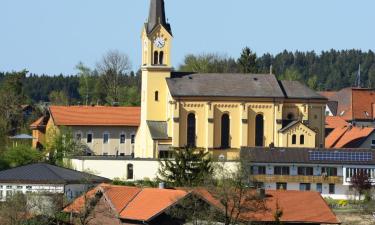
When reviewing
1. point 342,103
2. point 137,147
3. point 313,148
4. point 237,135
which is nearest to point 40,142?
point 137,147

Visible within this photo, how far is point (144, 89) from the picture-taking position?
4222 inches

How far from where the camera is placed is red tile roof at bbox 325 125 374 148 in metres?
108

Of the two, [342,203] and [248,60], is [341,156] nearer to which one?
[342,203]

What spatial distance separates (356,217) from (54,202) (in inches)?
743

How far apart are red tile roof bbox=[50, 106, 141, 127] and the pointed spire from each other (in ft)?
31.5

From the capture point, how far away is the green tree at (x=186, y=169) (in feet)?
282

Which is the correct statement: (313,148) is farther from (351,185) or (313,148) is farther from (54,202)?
(54,202)

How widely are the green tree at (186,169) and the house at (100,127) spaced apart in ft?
66.7

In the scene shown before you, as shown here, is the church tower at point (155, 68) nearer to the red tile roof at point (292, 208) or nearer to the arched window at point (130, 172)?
the arched window at point (130, 172)

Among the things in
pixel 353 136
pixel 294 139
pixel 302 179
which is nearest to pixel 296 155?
pixel 302 179

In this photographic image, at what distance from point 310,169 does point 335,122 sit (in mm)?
34021

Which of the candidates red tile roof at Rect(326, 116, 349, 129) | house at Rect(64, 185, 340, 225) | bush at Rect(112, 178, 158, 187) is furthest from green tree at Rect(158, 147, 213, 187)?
red tile roof at Rect(326, 116, 349, 129)

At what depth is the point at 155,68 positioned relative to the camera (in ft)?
349

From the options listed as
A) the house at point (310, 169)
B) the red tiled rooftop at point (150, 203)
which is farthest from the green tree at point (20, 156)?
the red tiled rooftop at point (150, 203)
